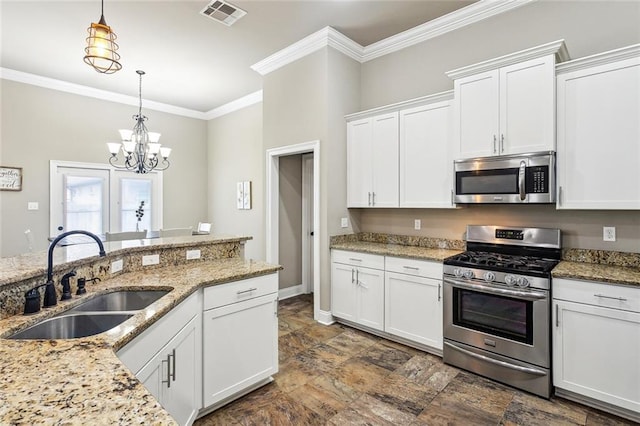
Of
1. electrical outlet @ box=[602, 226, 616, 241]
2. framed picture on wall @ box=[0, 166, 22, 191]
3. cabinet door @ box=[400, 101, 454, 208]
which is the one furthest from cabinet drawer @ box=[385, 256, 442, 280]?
framed picture on wall @ box=[0, 166, 22, 191]

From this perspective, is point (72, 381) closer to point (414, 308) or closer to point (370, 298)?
point (414, 308)

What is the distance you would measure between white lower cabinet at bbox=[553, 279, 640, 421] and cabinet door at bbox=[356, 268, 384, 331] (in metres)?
1.46

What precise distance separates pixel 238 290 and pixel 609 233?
286 centimetres

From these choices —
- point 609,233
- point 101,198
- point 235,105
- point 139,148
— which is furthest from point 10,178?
point 609,233

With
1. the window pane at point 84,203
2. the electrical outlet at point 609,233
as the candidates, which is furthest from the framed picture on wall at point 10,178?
the electrical outlet at point 609,233

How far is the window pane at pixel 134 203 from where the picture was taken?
6020mm

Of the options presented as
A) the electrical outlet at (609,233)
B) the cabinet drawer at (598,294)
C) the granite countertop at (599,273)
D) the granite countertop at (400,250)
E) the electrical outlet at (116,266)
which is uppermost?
the electrical outlet at (609,233)

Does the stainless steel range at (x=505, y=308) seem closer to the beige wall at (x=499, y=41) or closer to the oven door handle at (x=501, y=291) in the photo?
the oven door handle at (x=501, y=291)

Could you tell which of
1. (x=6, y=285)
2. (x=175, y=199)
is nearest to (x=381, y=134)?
(x=6, y=285)

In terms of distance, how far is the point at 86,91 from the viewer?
5.56 m

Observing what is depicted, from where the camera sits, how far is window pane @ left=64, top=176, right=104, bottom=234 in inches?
212

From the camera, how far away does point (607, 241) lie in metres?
2.63

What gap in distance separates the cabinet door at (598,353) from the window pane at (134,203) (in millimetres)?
6320

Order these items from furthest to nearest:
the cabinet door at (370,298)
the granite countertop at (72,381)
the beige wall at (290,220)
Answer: the beige wall at (290,220), the cabinet door at (370,298), the granite countertop at (72,381)
